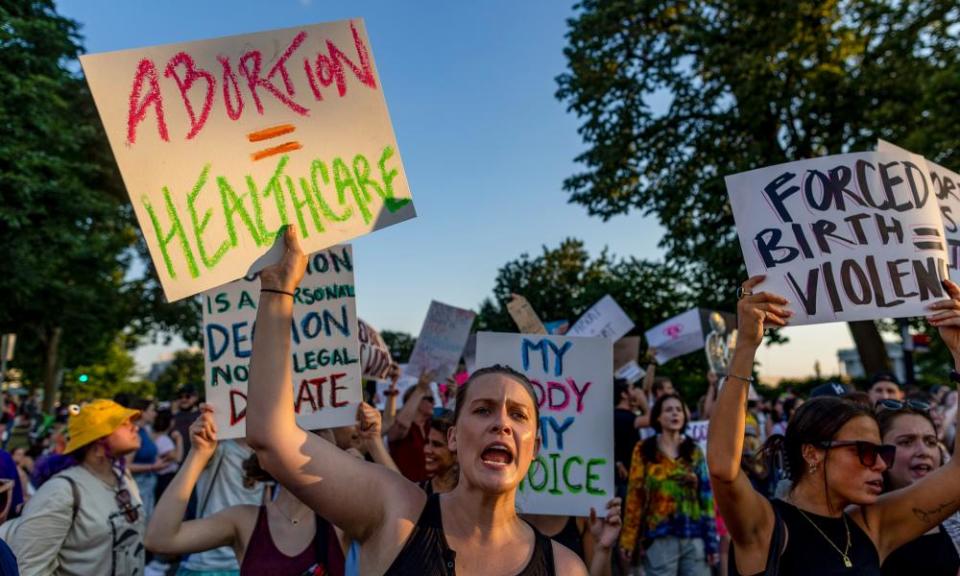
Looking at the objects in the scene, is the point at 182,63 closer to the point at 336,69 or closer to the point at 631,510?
the point at 336,69

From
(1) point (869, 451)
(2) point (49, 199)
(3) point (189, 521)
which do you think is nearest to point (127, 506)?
(3) point (189, 521)

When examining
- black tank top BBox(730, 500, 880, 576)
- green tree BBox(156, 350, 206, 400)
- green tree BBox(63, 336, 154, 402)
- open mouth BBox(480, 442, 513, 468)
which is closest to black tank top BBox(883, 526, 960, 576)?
black tank top BBox(730, 500, 880, 576)

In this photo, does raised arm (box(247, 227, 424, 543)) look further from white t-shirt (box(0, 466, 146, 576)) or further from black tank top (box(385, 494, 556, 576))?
white t-shirt (box(0, 466, 146, 576))

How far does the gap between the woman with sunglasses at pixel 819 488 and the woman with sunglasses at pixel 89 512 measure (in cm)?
290

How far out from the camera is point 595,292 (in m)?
29.8

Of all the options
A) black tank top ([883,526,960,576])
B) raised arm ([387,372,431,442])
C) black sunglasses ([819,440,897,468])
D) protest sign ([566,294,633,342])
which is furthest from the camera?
protest sign ([566,294,633,342])

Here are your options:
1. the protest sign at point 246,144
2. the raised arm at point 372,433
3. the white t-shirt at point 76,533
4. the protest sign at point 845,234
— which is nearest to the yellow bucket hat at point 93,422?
the white t-shirt at point 76,533

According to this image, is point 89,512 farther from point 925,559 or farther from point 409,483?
Result: point 925,559

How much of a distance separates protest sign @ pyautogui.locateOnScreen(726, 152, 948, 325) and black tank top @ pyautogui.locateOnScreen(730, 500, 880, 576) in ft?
2.29

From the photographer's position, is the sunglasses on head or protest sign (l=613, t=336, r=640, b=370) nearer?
the sunglasses on head

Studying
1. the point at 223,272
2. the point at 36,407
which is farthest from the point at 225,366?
the point at 36,407

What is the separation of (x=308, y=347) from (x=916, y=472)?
278cm

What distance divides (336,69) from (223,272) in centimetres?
75

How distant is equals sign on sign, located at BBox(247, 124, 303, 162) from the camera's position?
2.22m
